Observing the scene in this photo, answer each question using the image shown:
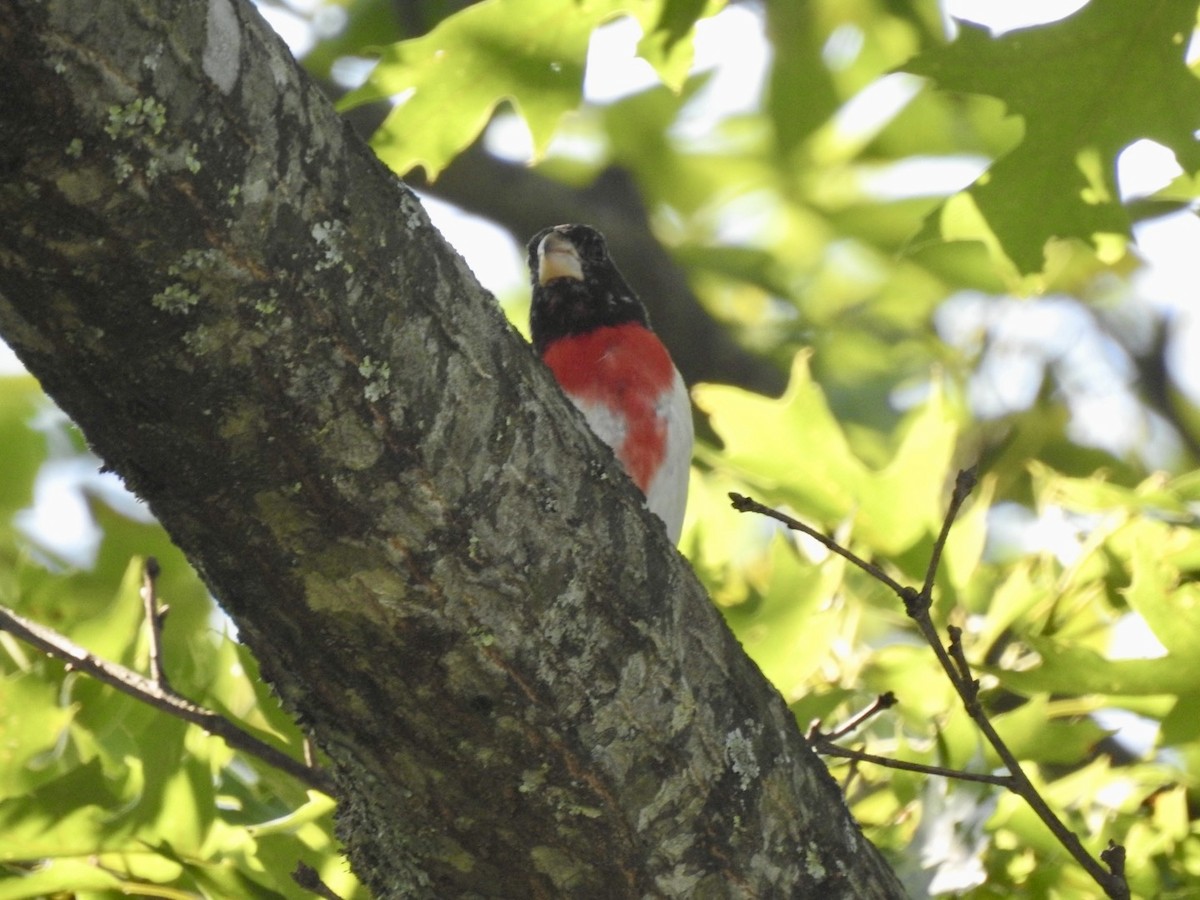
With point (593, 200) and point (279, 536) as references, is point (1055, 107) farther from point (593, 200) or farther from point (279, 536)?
point (593, 200)

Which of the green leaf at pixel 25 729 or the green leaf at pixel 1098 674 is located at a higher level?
the green leaf at pixel 1098 674

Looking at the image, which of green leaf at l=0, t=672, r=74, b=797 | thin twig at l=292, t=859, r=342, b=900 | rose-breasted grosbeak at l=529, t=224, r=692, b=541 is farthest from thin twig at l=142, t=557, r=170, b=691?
rose-breasted grosbeak at l=529, t=224, r=692, b=541

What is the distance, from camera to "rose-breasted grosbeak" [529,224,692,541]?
362 centimetres

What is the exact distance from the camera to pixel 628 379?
3752mm

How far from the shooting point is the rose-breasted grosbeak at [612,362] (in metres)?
3.62

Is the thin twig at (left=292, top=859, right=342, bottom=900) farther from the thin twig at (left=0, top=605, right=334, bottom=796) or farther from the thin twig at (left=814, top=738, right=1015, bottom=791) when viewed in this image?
the thin twig at (left=814, top=738, right=1015, bottom=791)

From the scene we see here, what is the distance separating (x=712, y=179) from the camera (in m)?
6.54

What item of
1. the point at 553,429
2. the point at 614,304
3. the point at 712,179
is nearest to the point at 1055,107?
the point at 614,304

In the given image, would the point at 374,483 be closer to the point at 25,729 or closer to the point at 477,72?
the point at 25,729

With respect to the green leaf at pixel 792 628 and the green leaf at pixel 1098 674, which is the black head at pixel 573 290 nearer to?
the green leaf at pixel 792 628

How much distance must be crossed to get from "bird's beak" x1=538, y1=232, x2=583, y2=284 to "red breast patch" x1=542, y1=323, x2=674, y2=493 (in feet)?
0.68

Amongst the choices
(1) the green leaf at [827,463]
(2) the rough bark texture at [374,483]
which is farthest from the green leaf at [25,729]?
(1) the green leaf at [827,463]

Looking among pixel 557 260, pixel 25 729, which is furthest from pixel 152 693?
pixel 557 260

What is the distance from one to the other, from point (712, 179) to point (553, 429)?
15.7 feet
